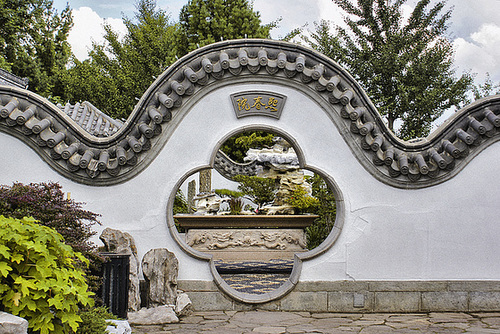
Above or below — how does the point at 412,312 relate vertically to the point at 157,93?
below

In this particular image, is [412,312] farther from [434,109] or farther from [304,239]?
[434,109]

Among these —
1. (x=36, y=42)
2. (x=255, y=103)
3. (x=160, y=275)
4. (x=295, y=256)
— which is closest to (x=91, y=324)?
(x=160, y=275)

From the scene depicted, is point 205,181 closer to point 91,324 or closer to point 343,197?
point 343,197

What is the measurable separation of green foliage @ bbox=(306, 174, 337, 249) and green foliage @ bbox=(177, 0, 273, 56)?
7.27 meters

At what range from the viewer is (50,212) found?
482 cm

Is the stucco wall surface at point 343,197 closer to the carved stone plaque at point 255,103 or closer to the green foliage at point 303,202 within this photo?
the carved stone plaque at point 255,103

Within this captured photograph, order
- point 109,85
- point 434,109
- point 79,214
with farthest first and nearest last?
point 109,85 → point 434,109 → point 79,214

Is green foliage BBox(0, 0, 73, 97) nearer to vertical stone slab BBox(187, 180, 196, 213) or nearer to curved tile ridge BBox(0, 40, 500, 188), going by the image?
vertical stone slab BBox(187, 180, 196, 213)

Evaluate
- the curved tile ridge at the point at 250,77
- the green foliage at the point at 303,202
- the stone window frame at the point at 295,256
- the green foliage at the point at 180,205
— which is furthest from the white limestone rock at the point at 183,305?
the green foliage at the point at 180,205

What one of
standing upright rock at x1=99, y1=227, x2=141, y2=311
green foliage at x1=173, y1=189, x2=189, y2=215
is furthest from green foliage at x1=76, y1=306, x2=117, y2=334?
green foliage at x1=173, y1=189, x2=189, y2=215

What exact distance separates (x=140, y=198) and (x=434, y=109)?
11.6m

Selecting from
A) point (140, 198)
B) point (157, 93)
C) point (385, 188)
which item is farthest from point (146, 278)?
point (385, 188)

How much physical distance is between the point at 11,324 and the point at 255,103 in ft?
13.9

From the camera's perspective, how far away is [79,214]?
497cm
